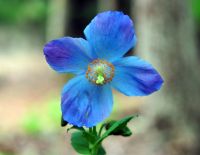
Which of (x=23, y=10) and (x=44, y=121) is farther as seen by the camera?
(x=23, y=10)

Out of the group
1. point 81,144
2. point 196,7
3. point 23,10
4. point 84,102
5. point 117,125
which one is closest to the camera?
point 84,102

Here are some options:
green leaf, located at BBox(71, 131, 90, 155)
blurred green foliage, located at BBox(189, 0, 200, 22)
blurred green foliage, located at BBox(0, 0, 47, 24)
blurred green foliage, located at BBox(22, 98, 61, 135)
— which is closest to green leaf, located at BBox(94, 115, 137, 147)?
green leaf, located at BBox(71, 131, 90, 155)

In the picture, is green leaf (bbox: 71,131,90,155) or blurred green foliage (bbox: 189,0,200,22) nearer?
green leaf (bbox: 71,131,90,155)

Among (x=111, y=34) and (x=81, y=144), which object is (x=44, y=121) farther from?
(x=111, y=34)

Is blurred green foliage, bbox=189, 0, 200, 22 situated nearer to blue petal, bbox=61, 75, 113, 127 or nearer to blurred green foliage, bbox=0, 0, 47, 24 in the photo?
blurred green foliage, bbox=0, 0, 47, 24

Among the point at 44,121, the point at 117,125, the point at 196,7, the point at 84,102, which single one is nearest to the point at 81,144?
the point at 117,125

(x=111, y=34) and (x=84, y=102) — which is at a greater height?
(x=111, y=34)

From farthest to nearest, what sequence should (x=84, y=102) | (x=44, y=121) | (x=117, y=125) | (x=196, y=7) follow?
(x=196, y=7)
(x=44, y=121)
(x=117, y=125)
(x=84, y=102)
